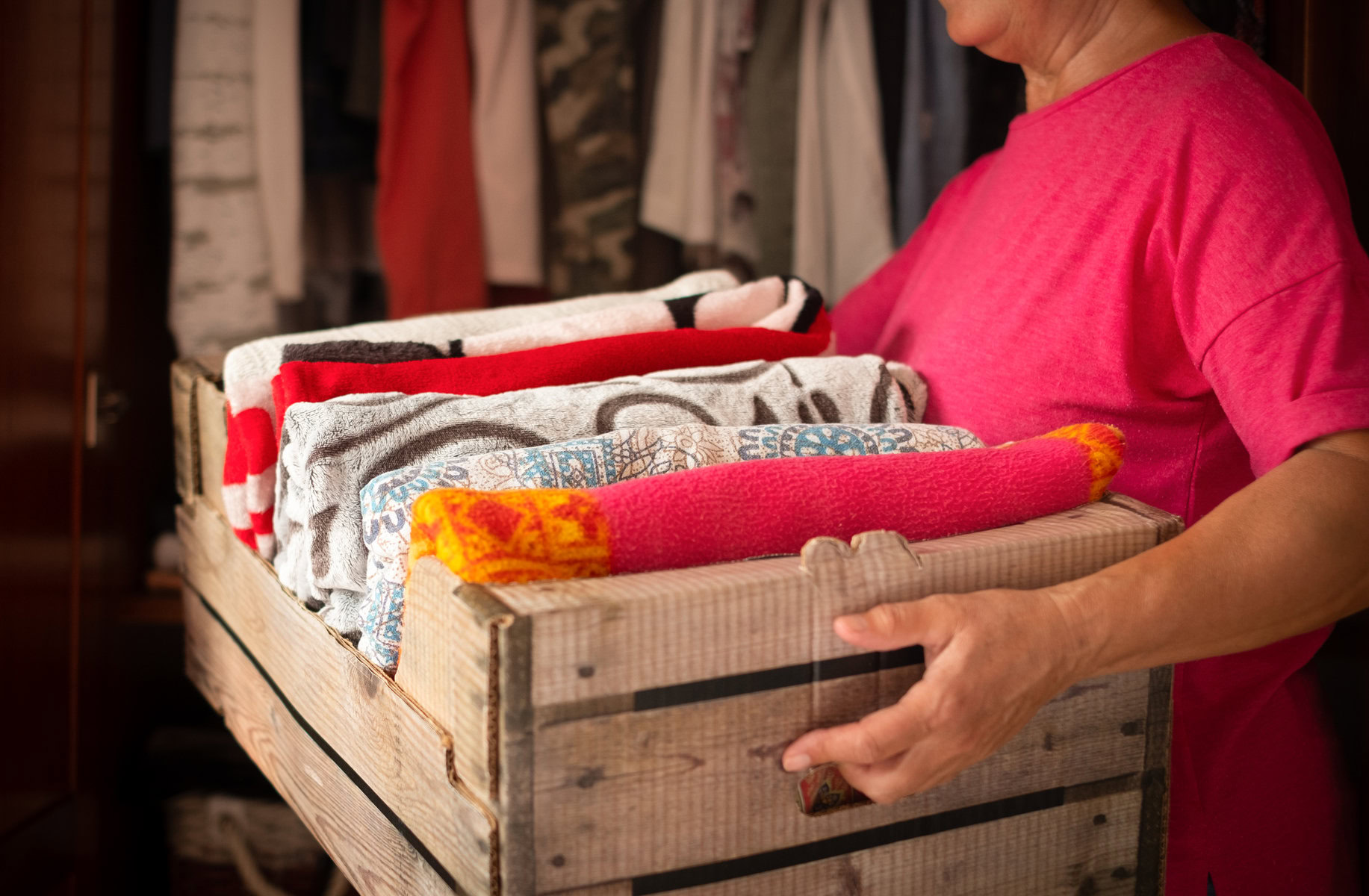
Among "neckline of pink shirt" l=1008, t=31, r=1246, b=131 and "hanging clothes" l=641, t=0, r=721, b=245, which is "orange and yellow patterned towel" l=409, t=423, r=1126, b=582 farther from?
"hanging clothes" l=641, t=0, r=721, b=245

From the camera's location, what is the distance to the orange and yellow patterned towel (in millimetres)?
445

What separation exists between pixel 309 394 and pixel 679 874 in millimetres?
325

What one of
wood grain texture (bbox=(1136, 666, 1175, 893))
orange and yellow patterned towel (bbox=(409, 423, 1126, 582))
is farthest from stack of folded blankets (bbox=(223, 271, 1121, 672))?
wood grain texture (bbox=(1136, 666, 1175, 893))

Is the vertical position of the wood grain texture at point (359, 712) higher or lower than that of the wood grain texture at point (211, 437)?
lower

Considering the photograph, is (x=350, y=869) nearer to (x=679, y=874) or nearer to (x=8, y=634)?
(x=679, y=874)

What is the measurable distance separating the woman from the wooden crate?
2 centimetres

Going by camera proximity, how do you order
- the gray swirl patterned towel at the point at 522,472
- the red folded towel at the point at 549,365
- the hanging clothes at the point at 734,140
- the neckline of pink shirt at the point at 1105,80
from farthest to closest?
the hanging clothes at the point at 734,140 < the neckline of pink shirt at the point at 1105,80 < the red folded towel at the point at 549,365 < the gray swirl patterned towel at the point at 522,472

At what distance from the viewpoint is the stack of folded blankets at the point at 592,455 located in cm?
47

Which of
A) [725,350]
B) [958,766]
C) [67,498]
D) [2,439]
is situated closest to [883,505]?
[958,766]

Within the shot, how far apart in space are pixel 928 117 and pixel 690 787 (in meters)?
1.19

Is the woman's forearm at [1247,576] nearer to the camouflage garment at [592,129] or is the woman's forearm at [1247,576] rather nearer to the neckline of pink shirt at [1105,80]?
the neckline of pink shirt at [1105,80]

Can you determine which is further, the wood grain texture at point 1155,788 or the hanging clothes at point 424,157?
the hanging clothes at point 424,157

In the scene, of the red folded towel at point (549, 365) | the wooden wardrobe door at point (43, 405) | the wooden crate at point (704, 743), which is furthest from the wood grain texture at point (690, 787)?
the wooden wardrobe door at point (43, 405)

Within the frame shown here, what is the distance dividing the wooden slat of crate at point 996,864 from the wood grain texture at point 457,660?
0.27ft
